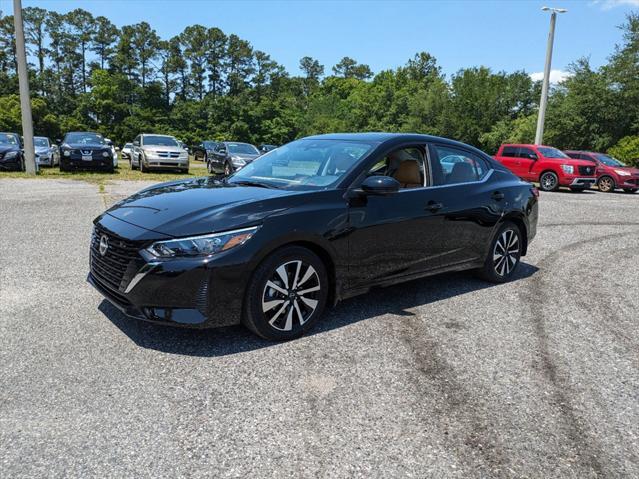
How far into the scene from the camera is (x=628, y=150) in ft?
91.4

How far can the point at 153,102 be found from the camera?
242 ft

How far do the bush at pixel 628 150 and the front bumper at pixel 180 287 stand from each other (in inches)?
1166

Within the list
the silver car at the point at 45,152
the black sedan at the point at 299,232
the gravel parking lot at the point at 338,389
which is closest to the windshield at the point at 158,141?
the silver car at the point at 45,152

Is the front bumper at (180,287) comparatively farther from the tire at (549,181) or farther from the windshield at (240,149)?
the windshield at (240,149)

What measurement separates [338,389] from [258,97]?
83.0m

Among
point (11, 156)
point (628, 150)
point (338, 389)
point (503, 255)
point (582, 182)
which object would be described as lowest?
point (338, 389)

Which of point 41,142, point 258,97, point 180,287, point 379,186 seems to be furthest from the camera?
point 258,97

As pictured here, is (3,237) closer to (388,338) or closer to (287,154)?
(287,154)

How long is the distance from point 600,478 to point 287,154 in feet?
12.3

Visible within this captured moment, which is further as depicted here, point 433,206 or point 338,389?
point 433,206

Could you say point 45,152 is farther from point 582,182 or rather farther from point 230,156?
point 582,182

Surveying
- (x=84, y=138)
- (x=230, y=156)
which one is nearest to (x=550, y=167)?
(x=230, y=156)

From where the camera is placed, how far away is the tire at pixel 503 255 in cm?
574

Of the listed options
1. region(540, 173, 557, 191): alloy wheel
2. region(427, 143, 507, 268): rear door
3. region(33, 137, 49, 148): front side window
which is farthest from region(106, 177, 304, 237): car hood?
region(33, 137, 49, 148): front side window
